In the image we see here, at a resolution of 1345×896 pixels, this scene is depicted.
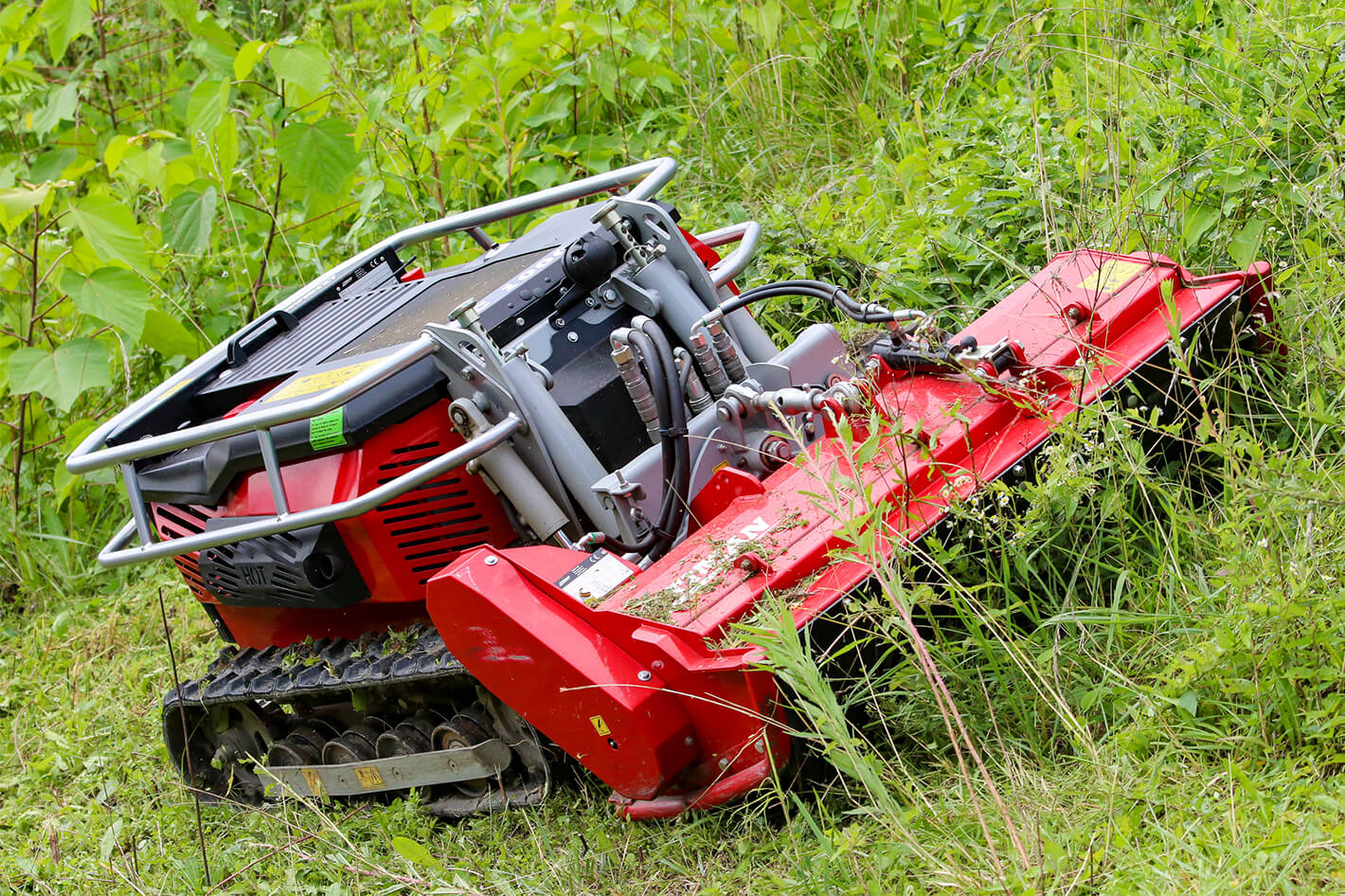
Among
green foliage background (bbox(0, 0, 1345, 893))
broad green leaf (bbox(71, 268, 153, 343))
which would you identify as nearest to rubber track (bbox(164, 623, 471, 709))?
green foliage background (bbox(0, 0, 1345, 893))

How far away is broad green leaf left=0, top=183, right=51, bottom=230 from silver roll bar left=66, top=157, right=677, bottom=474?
1195 millimetres

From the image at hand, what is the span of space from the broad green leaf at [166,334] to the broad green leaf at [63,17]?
140 centimetres

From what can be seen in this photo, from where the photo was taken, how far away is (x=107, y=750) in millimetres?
4562

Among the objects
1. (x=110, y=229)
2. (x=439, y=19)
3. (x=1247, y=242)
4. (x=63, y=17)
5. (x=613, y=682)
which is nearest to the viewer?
(x=613, y=682)

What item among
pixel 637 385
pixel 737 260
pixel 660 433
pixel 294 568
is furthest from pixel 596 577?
pixel 737 260

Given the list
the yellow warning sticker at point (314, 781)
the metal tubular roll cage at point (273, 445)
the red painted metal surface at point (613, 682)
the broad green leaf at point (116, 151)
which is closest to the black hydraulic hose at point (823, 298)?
the metal tubular roll cage at point (273, 445)

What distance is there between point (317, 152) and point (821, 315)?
210cm

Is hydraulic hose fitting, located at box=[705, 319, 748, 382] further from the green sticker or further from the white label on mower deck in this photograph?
the green sticker

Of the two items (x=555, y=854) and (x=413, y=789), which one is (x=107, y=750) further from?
(x=555, y=854)

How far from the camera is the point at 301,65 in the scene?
5363 mm

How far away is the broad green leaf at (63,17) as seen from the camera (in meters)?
6.12

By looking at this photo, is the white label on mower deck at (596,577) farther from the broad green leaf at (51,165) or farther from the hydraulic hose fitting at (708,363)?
the broad green leaf at (51,165)

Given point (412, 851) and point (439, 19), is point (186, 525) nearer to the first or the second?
point (412, 851)

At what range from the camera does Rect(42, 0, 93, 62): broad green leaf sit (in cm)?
612
